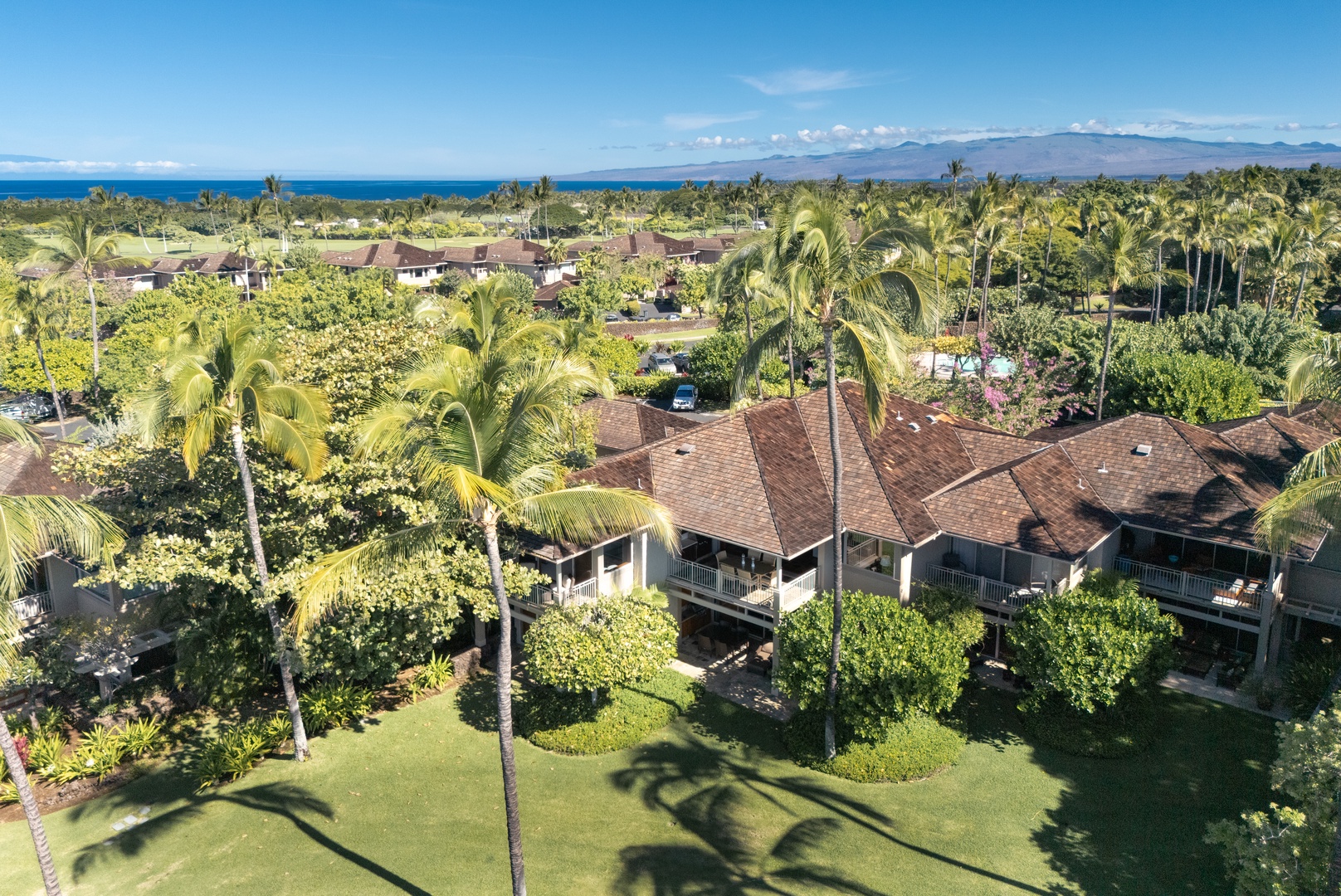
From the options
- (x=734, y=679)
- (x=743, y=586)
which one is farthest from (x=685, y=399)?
(x=734, y=679)

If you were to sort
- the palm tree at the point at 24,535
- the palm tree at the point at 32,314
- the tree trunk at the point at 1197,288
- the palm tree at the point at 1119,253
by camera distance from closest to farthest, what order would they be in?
the palm tree at the point at 24,535 → the palm tree at the point at 1119,253 → the palm tree at the point at 32,314 → the tree trunk at the point at 1197,288

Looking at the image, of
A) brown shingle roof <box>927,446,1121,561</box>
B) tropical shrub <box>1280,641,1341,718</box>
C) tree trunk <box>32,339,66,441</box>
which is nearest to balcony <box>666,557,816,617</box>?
brown shingle roof <box>927,446,1121,561</box>

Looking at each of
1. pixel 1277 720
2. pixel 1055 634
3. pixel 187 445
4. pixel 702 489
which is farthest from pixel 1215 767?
pixel 187 445

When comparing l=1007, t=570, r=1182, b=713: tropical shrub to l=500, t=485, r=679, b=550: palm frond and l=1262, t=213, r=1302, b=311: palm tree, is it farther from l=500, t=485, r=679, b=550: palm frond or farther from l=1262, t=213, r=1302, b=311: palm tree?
l=1262, t=213, r=1302, b=311: palm tree

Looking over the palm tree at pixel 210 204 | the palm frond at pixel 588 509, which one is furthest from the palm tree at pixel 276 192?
the palm frond at pixel 588 509

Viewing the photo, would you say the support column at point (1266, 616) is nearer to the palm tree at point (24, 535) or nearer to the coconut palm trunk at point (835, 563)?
the coconut palm trunk at point (835, 563)
